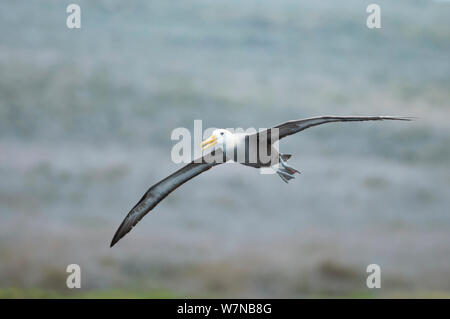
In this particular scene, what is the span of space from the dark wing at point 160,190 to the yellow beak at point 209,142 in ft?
3.87

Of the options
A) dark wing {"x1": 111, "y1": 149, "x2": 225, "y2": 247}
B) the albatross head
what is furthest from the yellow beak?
dark wing {"x1": 111, "y1": 149, "x2": 225, "y2": 247}

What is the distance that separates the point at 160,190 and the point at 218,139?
285cm

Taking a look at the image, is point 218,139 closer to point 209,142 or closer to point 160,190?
point 209,142

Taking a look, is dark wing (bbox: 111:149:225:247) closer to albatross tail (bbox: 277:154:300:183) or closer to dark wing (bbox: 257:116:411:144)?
albatross tail (bbox: 277:154:300:183)

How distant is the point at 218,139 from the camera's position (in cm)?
1366

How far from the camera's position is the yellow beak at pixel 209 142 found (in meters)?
13.8

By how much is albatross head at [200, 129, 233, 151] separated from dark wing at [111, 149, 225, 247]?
1.23m

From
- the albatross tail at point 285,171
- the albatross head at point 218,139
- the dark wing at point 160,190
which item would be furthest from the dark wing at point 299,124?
the dark wing at point 160,190

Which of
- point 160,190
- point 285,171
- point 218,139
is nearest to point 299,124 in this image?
point 285,171

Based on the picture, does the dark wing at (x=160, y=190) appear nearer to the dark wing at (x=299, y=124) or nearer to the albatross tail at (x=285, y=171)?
the albatross tail at (x=285, y=171)

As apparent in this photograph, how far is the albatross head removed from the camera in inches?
534

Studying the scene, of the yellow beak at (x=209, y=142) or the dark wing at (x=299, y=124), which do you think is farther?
the yellow beak at (x=209, y=142)

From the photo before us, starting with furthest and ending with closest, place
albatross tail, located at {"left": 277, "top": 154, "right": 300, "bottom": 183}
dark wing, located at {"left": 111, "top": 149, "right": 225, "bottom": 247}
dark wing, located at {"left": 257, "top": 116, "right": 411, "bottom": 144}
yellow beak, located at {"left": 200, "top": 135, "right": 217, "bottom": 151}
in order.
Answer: dark wing, located at {"left": 111, "top": 149, "right": 225, "bottom": 247}
yellow beak, located at {"left": 200, "top": 135, "right": 217, "bottom": 151}
albatross tail, located at {"left": 277, "top": 154, "right": 300, "bottom": 183}
dark wing, located at {"left": 257, "top": 116, "right": 411, "bottom": 144}

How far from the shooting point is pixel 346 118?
1109 centimetres
